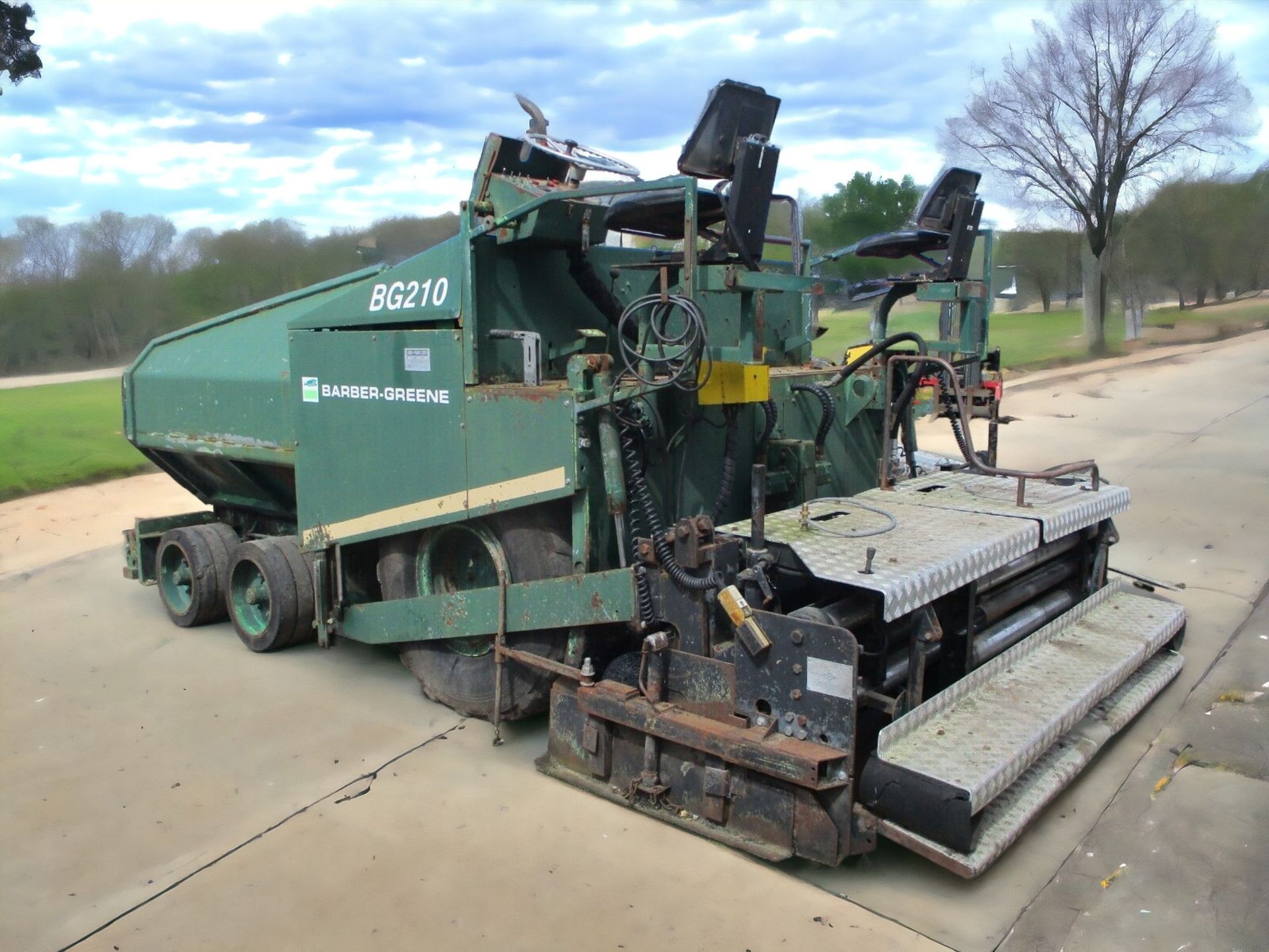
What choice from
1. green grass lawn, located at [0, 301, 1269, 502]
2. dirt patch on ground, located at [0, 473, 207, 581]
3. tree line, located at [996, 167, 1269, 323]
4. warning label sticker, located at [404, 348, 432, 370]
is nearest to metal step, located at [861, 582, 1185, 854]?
warning label sticker, located at [404, 348, 432, 370]

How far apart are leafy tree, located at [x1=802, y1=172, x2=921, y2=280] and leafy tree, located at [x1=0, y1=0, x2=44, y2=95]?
21.0ft

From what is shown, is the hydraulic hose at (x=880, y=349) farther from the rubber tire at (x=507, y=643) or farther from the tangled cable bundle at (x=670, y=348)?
the rubber tire at (x=507, y=643)

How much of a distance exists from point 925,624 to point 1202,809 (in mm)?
1152

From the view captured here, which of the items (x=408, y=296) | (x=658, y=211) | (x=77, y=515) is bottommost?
(x=77, y=515)

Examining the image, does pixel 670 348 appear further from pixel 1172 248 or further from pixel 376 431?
pixel 1172 248

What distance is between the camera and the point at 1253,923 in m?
2.85

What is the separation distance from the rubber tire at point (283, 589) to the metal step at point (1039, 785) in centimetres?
324

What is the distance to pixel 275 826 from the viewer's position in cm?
354

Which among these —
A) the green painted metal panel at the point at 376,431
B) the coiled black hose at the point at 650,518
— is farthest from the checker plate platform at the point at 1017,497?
the green painted metal panel at the point at 376,431

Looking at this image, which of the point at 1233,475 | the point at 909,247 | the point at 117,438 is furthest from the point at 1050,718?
the point at 117,438

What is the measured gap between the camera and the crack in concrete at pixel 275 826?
301cm

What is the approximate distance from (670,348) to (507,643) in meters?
1.35

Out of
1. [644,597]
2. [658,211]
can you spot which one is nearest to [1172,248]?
[658,211]

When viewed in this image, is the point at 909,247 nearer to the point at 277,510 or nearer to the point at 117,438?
the point at 277,510
